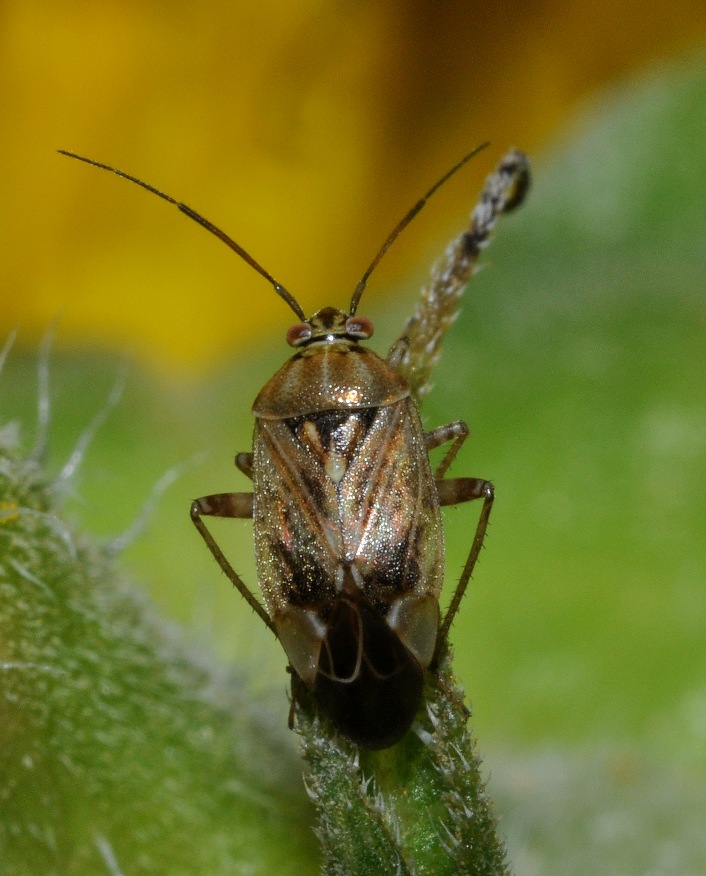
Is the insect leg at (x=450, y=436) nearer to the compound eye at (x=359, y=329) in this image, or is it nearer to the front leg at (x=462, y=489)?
the front leg at (x=462, y=489)

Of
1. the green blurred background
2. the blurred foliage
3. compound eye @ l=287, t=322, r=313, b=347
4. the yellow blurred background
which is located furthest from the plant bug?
the yellow blurred background

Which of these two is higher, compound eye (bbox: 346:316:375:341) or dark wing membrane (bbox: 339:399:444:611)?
compound eye (bbox: 346:316:375:341)

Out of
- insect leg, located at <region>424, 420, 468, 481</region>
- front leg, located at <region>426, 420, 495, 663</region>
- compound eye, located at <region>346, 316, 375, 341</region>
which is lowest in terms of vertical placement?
front leg, located at <region>426, 420, 495, 663</region>

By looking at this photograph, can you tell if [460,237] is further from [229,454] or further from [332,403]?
[229,454]

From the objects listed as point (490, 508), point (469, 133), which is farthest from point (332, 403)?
point (469, 133)

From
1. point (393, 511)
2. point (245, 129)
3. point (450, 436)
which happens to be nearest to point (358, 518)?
point (393, 511)

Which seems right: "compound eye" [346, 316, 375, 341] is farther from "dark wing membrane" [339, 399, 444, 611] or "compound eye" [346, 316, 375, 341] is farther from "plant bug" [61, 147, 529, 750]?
"dark wing membrane" [339, 399, 444, 611]
